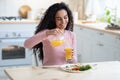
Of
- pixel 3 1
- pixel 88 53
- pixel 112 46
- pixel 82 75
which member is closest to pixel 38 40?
pixel 82 75

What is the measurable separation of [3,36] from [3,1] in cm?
81

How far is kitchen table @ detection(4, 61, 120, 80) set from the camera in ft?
5.86

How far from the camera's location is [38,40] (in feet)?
7.48

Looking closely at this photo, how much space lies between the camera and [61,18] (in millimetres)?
2385

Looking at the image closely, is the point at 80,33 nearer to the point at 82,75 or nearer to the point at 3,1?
the point at 3,1

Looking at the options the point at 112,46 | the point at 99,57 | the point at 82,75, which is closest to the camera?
the point at 82,75

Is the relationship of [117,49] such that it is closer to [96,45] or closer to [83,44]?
[96,45]

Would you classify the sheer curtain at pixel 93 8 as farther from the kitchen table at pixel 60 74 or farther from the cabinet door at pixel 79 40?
the kitchen table at pixel 60 74

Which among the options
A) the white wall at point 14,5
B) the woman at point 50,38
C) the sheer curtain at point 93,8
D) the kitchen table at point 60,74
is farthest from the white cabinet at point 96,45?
the kitchen table at point 60,74

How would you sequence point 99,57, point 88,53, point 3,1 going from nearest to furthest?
point 99,57, point 88,53, point 3,1

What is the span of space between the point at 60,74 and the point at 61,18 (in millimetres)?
658

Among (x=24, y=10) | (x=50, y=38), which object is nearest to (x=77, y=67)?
(x=50, y=38)

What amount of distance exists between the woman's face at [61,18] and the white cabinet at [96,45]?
1177 millimetres

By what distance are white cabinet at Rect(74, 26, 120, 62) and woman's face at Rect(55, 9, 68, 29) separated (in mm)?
1177
